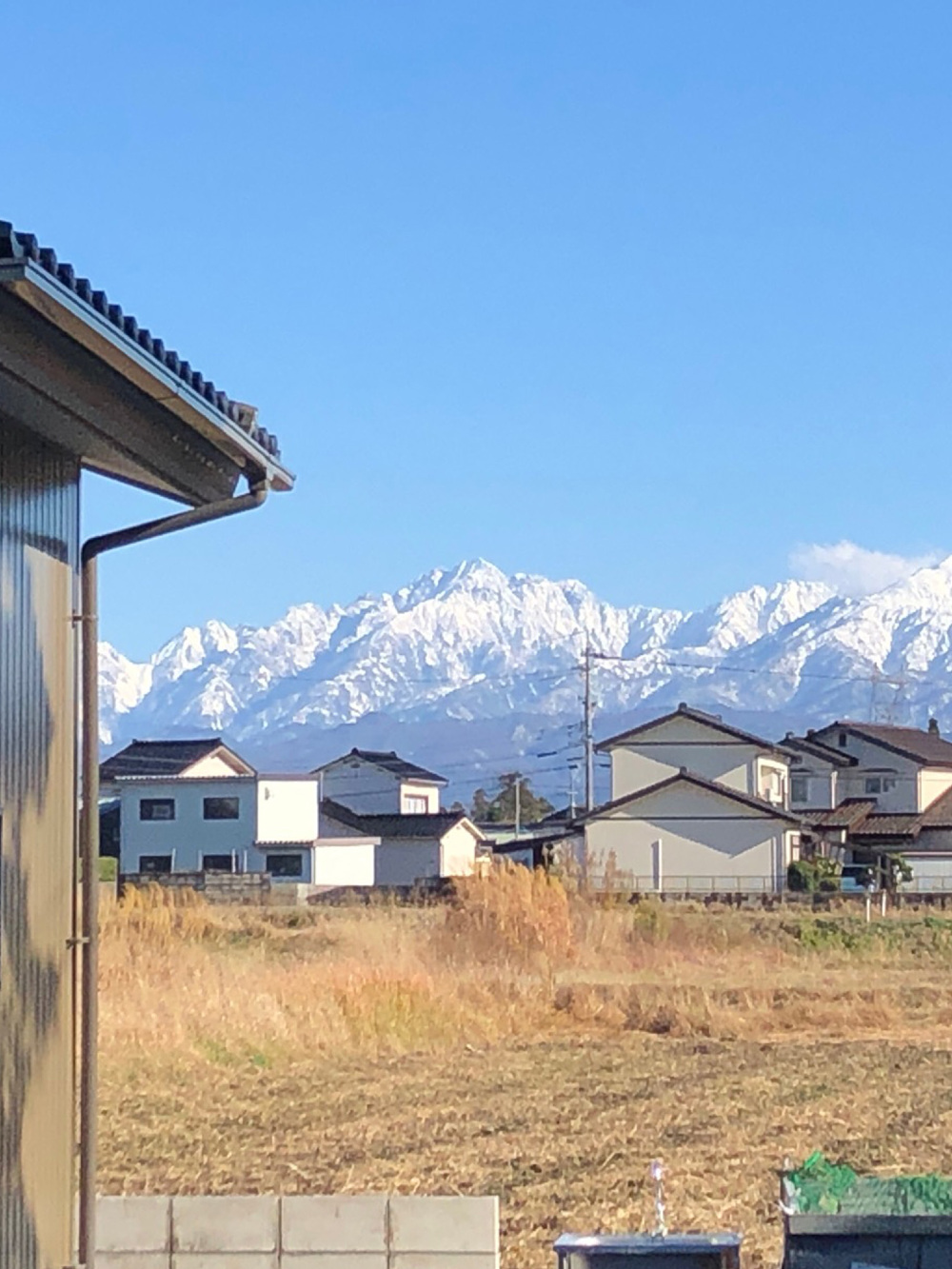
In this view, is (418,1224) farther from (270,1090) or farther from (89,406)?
(270,1090)

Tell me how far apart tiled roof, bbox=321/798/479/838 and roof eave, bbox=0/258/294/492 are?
42575 mm

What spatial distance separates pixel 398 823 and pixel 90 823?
44.7 meters

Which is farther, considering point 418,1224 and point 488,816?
point 488,816

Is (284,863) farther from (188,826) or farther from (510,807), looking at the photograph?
(510,807)

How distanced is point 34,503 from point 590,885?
19112 millimetres

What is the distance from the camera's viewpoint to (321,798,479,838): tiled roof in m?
47.2

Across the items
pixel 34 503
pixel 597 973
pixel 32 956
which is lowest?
pixel 597 973

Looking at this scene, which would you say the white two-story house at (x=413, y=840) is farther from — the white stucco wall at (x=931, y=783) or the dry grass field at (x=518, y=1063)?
the dry grass field at (x=518, y=1063)

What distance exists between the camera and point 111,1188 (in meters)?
7.35

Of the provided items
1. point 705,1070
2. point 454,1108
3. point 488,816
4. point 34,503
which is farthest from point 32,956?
point 488,816

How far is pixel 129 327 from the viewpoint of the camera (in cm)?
333

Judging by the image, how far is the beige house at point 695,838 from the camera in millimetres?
38250

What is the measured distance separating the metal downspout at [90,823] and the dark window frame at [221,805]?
39.3m

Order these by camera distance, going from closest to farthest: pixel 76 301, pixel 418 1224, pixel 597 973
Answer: pixel 76 301, pixel 418 1224, pixel 597 973
